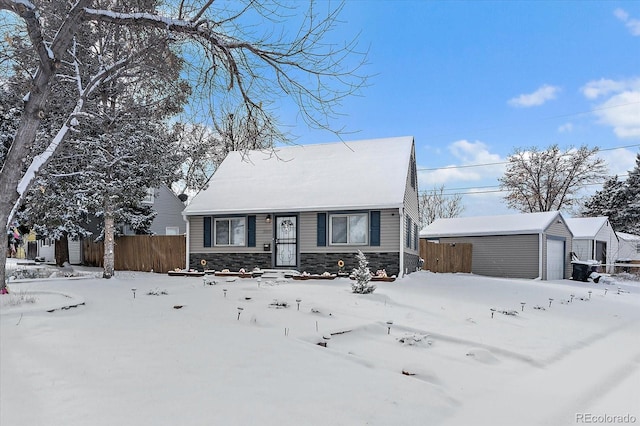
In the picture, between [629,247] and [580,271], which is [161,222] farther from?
[629,247]

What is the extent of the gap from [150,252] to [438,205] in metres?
29.8

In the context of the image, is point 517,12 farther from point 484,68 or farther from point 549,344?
point 549,344

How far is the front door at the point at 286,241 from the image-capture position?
1554 centimetres

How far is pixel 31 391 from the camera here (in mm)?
3631

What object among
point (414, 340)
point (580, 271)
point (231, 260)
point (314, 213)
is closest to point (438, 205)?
point (580, 271)

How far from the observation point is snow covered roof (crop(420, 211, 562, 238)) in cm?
1950

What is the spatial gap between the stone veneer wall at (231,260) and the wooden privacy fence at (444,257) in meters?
8.29

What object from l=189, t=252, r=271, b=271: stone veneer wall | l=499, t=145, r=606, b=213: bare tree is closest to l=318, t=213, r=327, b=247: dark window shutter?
l=189, t=252, r=271, b=271: stone veneer wall

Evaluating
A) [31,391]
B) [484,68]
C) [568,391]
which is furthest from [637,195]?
[31,391]

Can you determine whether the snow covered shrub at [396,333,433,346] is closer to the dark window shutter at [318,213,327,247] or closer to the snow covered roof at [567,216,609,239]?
the dark window shutter at [318,213,327,247]

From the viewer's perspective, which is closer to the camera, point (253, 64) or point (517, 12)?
point (253, 64)

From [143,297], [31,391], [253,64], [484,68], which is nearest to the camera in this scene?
[31,391]

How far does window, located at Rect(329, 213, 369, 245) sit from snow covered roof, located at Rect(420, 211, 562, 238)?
28.5 feet

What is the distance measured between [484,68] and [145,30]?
475 inches
